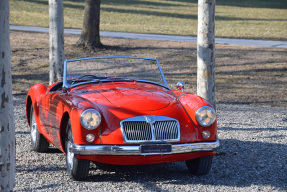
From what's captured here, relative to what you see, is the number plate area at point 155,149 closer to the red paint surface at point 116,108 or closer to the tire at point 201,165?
the red paint surface at point 116,108

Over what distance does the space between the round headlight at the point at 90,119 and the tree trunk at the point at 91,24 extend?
13.4 metres

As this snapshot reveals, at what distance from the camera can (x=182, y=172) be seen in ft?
20.8

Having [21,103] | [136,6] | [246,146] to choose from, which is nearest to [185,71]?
[21,103]

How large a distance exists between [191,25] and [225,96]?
17586mm

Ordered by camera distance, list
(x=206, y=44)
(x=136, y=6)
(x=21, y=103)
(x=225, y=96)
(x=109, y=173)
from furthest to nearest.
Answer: (x=136, y=6) < (x=225, y=96) < (x=21, y=103) < (x=206, y=44) < (x=109, y=173)

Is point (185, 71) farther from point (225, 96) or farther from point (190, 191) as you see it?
point (190, 191)

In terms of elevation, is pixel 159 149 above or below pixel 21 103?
above

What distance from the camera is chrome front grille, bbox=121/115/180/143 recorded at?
5562mm

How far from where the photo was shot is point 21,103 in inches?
478

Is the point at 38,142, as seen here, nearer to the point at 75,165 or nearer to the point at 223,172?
the point at 75,165

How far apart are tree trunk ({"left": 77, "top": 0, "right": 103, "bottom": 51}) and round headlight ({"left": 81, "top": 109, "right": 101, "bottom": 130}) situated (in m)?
13.4

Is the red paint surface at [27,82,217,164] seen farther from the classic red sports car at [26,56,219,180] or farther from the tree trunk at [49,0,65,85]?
the tree trunk at [49,0,65,85]

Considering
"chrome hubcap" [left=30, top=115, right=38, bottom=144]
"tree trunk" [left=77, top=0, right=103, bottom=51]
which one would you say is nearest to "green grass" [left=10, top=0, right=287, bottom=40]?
"tree trunk" [left=77, top=0, right=103, bottom=51]

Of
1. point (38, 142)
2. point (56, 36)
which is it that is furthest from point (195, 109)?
point (56, 36)
